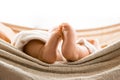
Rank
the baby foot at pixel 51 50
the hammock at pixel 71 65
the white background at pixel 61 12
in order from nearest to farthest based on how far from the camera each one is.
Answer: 1. the hammock at pixel 71 65
2. the baby foot at pixel 51 50
3. the white background at pixel 61 12

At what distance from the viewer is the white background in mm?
1596

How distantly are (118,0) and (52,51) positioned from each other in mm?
982

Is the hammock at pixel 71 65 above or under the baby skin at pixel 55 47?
→ above

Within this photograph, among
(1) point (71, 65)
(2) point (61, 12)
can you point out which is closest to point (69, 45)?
(1) point (71, 65)

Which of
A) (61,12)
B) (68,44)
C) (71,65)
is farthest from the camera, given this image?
(61,12)

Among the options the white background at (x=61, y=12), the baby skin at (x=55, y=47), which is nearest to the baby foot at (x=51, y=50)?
the baby skin at (x=55, y=47)

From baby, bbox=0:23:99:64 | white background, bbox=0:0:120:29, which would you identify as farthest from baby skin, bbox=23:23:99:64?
white background, bbox=0:0:120:29

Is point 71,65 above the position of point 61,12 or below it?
above

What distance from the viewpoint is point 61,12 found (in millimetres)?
1666

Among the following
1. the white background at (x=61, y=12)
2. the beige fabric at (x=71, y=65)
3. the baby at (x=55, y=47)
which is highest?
the beige fabric at (x=71, y=65)

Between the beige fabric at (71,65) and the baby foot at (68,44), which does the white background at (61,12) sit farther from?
the beige fabric at (71,65)

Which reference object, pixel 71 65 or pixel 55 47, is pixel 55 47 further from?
pixel 71 65

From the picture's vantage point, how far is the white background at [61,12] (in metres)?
1.60

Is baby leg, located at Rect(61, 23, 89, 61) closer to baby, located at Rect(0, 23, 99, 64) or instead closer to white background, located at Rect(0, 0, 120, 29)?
baby, located at Rect(0, 23, 99, 64)
